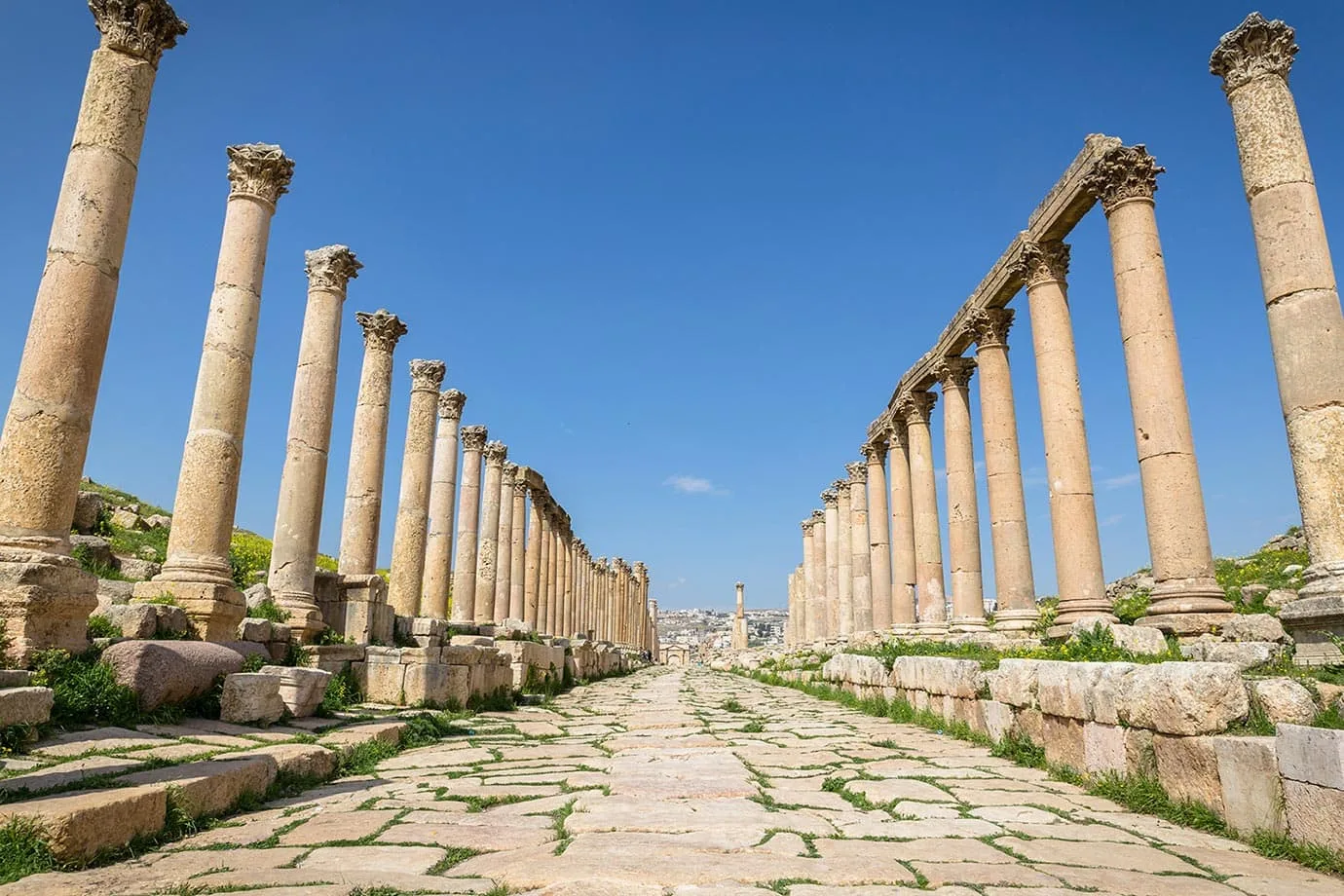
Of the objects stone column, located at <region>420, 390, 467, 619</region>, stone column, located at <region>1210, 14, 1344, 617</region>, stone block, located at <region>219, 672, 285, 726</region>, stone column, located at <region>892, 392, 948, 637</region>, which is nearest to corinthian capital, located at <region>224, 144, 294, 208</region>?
stone block, located at <region>219, 672, 285, 726</region>

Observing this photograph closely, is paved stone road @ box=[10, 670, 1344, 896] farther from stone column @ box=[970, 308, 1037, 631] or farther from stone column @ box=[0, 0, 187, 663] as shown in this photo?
stone column @ box=[970, 308, 1037, 631]

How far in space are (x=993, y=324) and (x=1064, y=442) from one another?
12.1 ft

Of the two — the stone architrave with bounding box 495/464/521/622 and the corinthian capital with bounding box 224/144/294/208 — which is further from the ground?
the corinthian capital with bounding box 224/144/294/208

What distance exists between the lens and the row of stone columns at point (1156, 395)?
9602 mm

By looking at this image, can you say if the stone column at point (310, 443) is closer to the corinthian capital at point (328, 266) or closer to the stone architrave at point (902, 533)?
the corinthian capital at point (328, 266)

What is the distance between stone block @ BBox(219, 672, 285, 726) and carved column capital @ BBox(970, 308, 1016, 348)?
45.7 ft

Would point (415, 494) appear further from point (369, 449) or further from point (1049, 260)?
point (1049, 260)

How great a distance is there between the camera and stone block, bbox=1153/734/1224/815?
526 cm

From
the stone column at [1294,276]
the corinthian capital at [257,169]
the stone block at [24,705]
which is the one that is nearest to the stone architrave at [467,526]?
the corinthian capital at [257,169]

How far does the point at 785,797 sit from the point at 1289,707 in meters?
3.14

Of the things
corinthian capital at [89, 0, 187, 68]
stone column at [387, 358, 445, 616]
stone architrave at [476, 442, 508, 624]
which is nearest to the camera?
corinthian capital at [89, 0, 187, 68]

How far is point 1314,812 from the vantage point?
440 cm

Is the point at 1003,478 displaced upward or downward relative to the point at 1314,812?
upward

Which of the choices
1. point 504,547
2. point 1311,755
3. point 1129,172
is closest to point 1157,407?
point 1129,172
